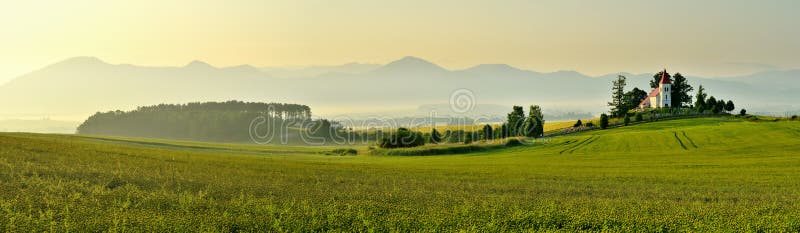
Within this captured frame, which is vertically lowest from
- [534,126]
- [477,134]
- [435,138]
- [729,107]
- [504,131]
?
[435,138]

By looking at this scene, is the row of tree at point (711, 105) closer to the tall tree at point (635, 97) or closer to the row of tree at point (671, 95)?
the row of tree at point (671, 95)

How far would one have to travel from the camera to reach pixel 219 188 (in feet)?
61.3

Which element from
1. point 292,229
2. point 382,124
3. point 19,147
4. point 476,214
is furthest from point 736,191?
point 382,124

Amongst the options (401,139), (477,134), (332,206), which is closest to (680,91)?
(477,134)

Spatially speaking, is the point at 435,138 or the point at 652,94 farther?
the point at 652,94

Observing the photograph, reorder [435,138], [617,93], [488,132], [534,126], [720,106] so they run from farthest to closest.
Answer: [617,93] → [720,106] → [488,132] → [435,138] → [534,126]

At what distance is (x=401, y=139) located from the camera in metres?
94.4

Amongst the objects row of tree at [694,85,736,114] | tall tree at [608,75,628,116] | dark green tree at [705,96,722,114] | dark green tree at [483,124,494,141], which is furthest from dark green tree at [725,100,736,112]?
dark green tree at [483,124,494,141]

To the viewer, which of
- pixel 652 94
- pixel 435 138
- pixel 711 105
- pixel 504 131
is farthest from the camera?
pixel 652 94

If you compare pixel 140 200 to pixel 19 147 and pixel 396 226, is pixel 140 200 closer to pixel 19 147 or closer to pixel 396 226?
pixel 396 226

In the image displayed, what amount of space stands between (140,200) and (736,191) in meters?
26.1

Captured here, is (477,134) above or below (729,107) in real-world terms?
below

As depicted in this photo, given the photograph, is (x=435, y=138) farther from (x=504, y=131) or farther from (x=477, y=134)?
(x=504, y=131)

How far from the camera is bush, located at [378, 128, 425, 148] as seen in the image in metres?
93.1
